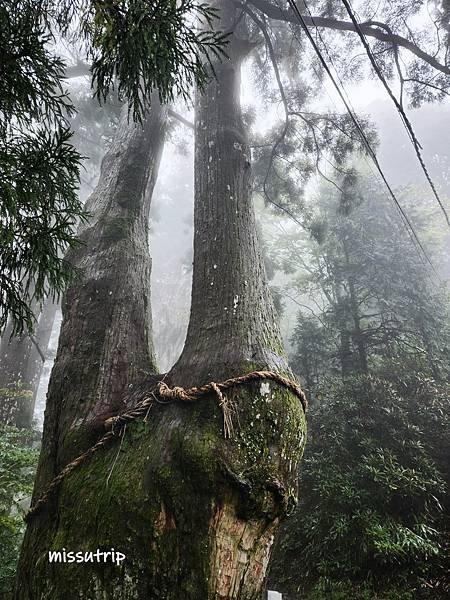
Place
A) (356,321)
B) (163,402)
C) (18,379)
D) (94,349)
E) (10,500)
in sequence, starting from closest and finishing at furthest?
(163,402) → (94,349) → (10,500) → (18,379) → (356,321)

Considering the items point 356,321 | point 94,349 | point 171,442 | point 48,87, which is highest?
point 356,321

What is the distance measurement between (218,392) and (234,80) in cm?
314

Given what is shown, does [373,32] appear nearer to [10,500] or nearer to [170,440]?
[170,440]

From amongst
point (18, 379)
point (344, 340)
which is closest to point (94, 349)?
point (18, 379)

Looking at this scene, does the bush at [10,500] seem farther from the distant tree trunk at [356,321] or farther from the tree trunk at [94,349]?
the distant tree trunk at [356,321]

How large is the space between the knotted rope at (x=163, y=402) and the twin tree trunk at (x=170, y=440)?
0.10 feet

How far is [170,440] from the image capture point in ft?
5.03

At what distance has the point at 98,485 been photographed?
1.49 m

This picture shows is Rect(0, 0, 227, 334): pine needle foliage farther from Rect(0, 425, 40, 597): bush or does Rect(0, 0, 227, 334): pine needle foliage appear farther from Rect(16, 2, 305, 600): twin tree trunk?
Rect(0, 425, 40, 597): bush

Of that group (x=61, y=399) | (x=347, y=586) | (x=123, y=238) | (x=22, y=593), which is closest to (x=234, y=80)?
(x=123, y=238)

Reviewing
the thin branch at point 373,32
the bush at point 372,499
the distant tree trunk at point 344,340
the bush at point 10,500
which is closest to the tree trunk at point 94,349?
the bush at point 10,500

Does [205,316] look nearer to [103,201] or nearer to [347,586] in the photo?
[103,201]

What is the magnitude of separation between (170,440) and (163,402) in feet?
0.71

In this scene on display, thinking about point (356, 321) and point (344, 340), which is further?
point (356, 321)
